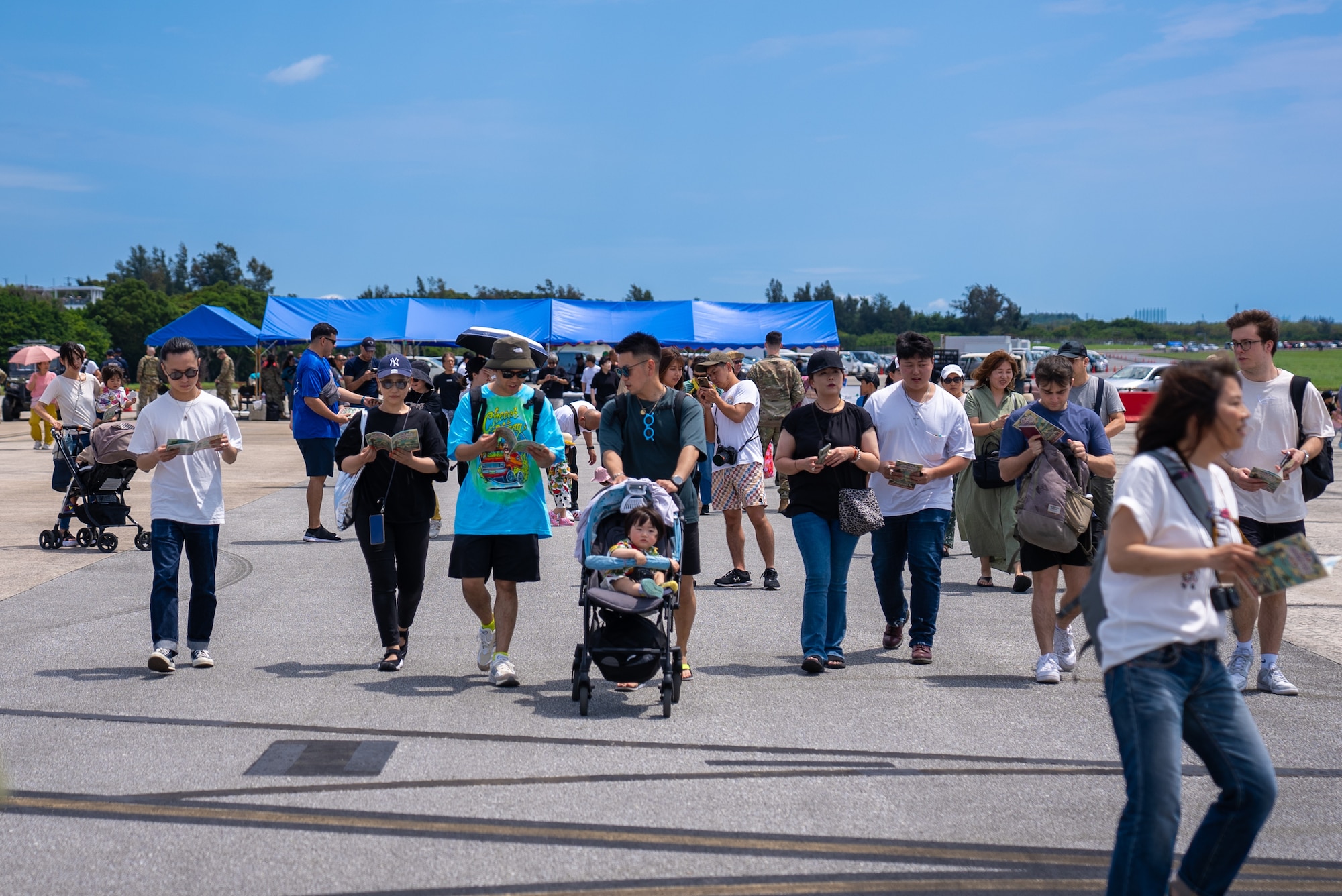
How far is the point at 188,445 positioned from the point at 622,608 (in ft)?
8.85

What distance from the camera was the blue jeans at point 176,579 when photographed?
7125 millimetres

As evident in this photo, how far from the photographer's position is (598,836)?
4.61m

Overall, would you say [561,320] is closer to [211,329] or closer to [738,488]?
[211,329]

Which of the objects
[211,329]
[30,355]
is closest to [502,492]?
[30,355]

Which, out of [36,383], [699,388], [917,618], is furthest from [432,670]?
[36,383]

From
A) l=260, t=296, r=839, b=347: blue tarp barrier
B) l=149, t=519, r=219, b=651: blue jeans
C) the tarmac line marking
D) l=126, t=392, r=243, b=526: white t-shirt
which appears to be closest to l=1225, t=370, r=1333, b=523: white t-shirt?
the tarmac line marking

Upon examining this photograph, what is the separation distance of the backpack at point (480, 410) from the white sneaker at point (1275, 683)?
4276 mm

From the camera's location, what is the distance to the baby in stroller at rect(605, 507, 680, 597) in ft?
21.6

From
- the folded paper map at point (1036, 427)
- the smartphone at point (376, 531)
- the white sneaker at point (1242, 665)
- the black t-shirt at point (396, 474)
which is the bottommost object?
the white sneaker at point (1242, 665)

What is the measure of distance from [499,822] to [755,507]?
5.46 meters

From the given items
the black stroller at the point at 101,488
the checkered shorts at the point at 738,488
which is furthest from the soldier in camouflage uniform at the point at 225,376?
the checkered shorts at the point at 738,488

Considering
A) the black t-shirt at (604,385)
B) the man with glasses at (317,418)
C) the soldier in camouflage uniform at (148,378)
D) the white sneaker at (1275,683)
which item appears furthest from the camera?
the soldier in camouflage uniform at (148,378)

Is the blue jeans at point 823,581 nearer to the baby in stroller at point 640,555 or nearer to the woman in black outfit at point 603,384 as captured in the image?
the baby in stroller at point 640,555

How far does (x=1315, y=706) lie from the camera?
6.60m
